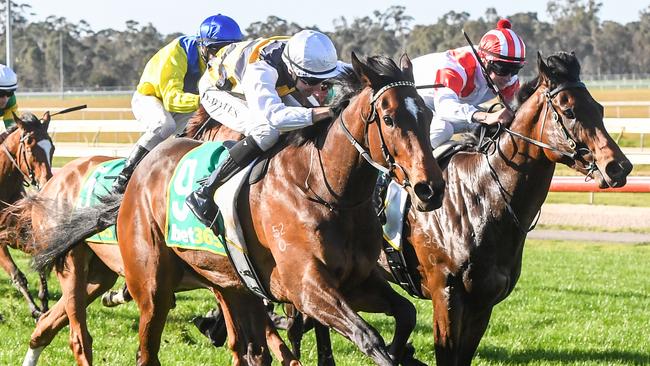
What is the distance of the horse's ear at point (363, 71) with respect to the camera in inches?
166

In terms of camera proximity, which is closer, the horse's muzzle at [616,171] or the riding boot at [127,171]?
the horse's muzzle at [616,171]

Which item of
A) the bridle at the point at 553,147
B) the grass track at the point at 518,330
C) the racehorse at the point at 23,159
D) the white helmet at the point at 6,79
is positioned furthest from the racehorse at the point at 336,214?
the white helmet at the point at 6,79

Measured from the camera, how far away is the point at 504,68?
18.9ft

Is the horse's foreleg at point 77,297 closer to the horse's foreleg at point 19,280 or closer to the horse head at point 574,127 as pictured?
the horse's foreleg at point 19,280

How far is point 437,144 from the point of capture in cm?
606

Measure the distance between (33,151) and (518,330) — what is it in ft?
13.3

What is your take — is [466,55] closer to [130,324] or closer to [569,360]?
[569,360]

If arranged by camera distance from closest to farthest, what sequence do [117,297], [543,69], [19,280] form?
[543,69] < [117,297] < [19,280]

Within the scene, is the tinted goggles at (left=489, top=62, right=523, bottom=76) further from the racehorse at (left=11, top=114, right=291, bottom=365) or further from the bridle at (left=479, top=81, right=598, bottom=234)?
the racehorse at (left=11, top=114, right=291, bottom=365)

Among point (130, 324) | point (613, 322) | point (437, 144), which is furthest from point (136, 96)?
point (613, 322)

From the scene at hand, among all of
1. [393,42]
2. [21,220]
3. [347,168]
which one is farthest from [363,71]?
[393,42]

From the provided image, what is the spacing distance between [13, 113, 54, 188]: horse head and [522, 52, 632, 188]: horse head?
15.1 feet

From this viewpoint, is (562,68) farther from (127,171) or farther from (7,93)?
(7,93)

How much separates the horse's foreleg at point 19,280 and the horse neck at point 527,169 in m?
3.90
